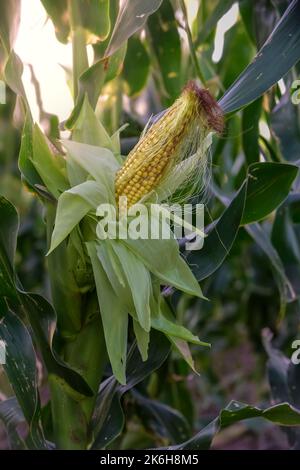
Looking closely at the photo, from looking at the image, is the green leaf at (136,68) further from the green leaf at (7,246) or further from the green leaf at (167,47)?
the green leaf at (7,246)

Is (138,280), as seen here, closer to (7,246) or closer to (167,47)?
(7,246)

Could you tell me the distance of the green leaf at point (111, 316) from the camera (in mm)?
742

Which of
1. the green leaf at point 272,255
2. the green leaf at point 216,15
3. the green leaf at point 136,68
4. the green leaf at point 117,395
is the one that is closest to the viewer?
the green leaf at point 117,395

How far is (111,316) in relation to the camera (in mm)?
752

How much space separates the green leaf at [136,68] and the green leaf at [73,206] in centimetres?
79

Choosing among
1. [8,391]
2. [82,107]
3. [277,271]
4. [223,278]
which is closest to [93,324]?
[82,107]

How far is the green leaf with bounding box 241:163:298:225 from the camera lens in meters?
0.91

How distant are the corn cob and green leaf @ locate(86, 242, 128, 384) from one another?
0.08 m

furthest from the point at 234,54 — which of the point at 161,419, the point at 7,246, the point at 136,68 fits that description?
the point at 7,246

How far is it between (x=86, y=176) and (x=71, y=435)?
35 centimetres

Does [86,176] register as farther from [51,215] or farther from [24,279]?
[24,279]

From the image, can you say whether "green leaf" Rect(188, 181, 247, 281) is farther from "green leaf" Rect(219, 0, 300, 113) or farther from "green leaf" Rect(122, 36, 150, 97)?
"green leaf" Rect(122, 36, 150, 97)

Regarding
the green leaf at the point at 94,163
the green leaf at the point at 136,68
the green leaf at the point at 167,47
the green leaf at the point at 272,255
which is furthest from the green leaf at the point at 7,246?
the green leaf at the point at 136,68

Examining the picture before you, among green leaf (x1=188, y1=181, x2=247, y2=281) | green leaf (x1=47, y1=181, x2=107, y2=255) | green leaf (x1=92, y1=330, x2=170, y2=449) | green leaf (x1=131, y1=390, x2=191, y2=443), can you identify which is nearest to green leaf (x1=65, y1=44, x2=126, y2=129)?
green leaf (x1=47, y1=181, x2=107, y2=255)
